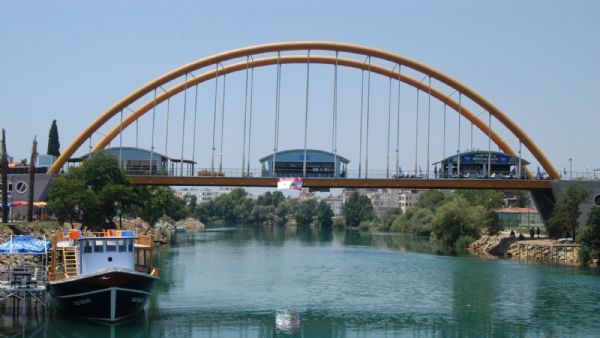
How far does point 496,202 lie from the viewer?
286ft

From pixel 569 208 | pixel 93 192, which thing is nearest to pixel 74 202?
pixel 93 192

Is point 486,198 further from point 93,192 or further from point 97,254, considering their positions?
point 97,254

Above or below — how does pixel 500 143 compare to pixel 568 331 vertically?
above

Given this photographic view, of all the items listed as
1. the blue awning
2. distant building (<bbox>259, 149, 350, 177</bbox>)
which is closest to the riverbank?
distant building (<bbox>259, 149, 350, 177</bbox>)

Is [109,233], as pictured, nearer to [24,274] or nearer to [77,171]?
[24,274]

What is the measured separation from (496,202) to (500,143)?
1861 cm

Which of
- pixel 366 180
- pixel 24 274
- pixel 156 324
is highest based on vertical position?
pixel 366 180

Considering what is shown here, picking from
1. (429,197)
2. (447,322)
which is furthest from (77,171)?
(429,197)

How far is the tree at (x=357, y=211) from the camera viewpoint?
177m

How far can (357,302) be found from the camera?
39719mm

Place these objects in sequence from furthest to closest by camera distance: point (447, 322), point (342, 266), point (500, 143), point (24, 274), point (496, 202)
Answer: point (496, 202)
point (500, 143)
point (342, 266)
point (447, 322)
point (24, 274)

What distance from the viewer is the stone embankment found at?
6247 centimetres

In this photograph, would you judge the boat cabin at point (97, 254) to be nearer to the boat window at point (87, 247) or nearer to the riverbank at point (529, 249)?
the boat window at point (87, 247)

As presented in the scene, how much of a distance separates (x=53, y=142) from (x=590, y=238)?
54966 mm
